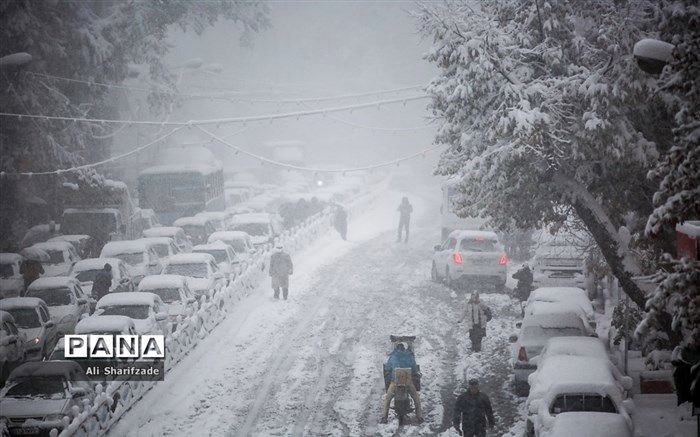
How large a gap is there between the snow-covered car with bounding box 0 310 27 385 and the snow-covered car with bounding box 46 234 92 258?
1050 centimetres

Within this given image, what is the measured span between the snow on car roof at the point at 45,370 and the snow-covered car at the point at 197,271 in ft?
24.8

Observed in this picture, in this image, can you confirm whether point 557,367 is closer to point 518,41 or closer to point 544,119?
point 544,119

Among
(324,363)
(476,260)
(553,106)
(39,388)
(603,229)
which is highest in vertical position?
(553,106)

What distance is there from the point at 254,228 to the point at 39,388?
1859 cm

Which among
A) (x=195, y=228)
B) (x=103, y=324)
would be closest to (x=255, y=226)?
(x=195, y=228)

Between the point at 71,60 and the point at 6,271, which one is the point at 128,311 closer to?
the point at 6,271

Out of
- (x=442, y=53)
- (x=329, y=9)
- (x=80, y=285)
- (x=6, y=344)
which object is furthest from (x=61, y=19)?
(x=329, y=9)

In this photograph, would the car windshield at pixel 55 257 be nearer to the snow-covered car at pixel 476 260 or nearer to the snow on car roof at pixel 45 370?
the snow on car roof at pixel 45 370

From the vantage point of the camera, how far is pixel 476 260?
2245 centimetres

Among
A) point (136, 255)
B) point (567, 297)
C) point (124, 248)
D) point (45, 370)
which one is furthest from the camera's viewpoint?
point (124, 248)

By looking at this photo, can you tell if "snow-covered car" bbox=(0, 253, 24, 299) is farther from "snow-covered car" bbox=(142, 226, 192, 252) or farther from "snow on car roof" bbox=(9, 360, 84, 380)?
"snow on car roof" bbox=(9, 360, 84, 380)

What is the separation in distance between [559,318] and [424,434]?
164 inches

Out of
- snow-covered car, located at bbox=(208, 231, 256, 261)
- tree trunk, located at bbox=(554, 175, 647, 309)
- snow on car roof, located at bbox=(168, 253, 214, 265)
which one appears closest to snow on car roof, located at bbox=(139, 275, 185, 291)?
snow on car roof, located at bbox=(168, 253, 214, 265)

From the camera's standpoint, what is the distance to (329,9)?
90.6 m
